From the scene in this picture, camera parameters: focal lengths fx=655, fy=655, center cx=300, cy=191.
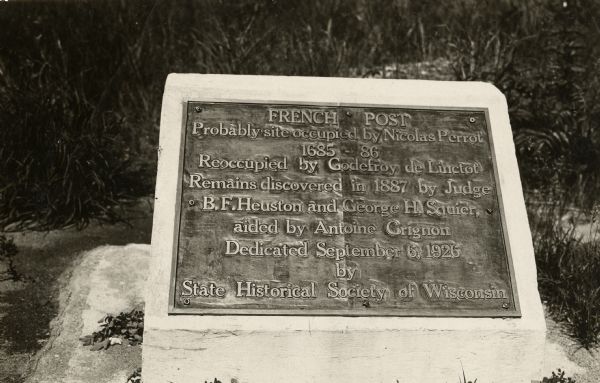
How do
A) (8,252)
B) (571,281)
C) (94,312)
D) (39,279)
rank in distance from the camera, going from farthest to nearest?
(8,252) < (39,279) < (571,281) < (94,312)

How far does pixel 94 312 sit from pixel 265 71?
2.96 metres

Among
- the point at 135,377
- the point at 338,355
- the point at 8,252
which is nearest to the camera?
the point at 338,355

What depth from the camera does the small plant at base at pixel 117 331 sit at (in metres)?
3.78

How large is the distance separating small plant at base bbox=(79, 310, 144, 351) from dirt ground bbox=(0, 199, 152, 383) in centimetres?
33

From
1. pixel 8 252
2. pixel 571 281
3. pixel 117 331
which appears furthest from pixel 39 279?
pixel 571 281

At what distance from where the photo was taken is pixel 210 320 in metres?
3.18

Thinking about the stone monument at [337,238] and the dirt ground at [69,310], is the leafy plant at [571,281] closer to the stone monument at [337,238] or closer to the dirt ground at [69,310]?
the dirt ground at [69,310]

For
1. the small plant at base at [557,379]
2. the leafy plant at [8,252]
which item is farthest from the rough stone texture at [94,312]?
the small plant at base at [557,379]

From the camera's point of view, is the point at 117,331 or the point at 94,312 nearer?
the point at 117,331

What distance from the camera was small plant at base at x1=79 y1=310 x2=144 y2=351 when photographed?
12.4 ft

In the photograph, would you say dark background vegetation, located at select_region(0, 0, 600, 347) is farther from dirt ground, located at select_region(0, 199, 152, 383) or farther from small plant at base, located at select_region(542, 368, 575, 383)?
small plant at base, located at select_region(542, 368, 575, 383)

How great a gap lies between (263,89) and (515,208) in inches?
60.0

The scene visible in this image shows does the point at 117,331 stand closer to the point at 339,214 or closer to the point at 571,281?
the point at 339,214

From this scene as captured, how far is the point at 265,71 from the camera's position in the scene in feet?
20.0
